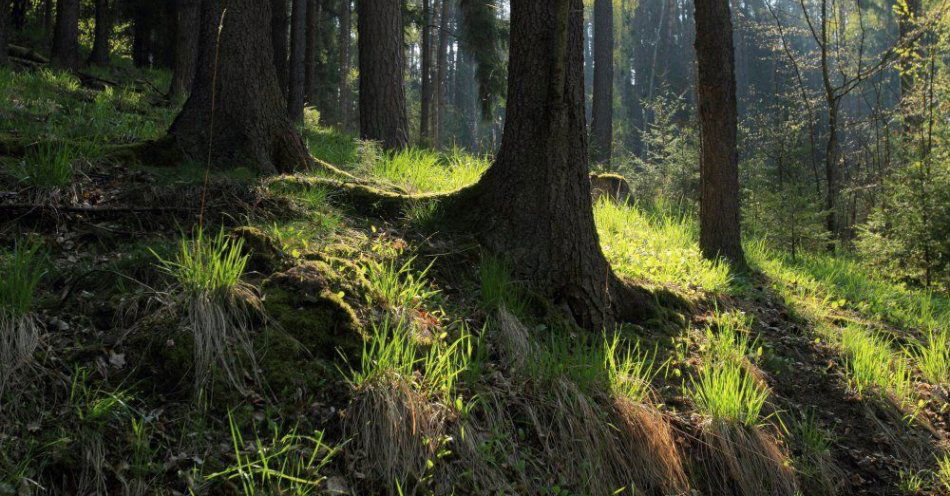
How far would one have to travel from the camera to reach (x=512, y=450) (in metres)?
3.00

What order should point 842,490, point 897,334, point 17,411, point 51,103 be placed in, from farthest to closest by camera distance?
point 51,103 → point 897,334 → point 842,490 → point 17,411

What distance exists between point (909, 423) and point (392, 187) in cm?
405

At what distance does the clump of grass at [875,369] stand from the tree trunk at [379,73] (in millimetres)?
5808

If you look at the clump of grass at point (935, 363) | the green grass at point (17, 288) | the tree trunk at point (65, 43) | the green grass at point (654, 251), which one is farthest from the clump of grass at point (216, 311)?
the tree trunk at point (65, 43)

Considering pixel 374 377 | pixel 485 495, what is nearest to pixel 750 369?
pixel 485 495

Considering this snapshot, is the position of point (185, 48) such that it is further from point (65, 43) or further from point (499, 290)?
point (499, 290)

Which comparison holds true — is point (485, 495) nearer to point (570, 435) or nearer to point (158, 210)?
point (570, 435)

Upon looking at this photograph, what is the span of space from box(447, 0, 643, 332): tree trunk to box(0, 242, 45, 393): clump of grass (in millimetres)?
2589

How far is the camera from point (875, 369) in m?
4.38

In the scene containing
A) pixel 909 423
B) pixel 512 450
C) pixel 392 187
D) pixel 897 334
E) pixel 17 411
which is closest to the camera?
pixel 17 411

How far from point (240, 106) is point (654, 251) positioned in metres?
3.96

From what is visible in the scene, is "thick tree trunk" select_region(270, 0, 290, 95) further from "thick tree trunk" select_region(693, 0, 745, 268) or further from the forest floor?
"thick tree trunk" select_region(693, 0, 745, 268)

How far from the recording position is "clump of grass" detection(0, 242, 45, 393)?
244cm

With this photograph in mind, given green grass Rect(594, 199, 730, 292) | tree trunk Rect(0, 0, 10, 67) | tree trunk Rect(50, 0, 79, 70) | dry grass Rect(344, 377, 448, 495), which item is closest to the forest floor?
dry grass Rect(344, 377, 448, 495)
